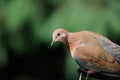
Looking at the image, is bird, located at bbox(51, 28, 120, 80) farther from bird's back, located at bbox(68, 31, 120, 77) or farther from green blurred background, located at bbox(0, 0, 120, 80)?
green blurred background, located at bbox(0, 0, 120, 80)

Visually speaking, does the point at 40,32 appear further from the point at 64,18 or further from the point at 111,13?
the point at 111,13

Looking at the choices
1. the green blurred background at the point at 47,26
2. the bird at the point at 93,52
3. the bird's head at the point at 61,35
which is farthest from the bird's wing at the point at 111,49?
the green blurred background at the point at 47,26

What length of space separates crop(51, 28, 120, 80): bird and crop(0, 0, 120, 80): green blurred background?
1.78m

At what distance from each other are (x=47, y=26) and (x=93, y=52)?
2.17 metres

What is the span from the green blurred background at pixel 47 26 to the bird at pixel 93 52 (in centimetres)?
178

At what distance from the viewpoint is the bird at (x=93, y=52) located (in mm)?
1801

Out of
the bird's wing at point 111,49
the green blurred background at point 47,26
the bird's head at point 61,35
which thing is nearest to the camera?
the bird's wing at point 111,49

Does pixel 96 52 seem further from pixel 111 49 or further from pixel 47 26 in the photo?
pixel 47 26

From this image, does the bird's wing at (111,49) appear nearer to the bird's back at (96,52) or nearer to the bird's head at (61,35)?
the bird's back at (96,52)

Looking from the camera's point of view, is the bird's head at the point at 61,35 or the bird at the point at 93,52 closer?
the bird at the point at 93,52

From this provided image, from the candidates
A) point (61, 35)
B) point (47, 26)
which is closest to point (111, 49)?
point (61, 35)

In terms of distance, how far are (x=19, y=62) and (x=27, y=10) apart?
3.54 ft

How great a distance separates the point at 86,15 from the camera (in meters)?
3.85

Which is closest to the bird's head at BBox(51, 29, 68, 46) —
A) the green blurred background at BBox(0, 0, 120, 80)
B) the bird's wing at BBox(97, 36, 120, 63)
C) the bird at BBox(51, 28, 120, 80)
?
the bird at BBox(51, 28, 120, 80)
